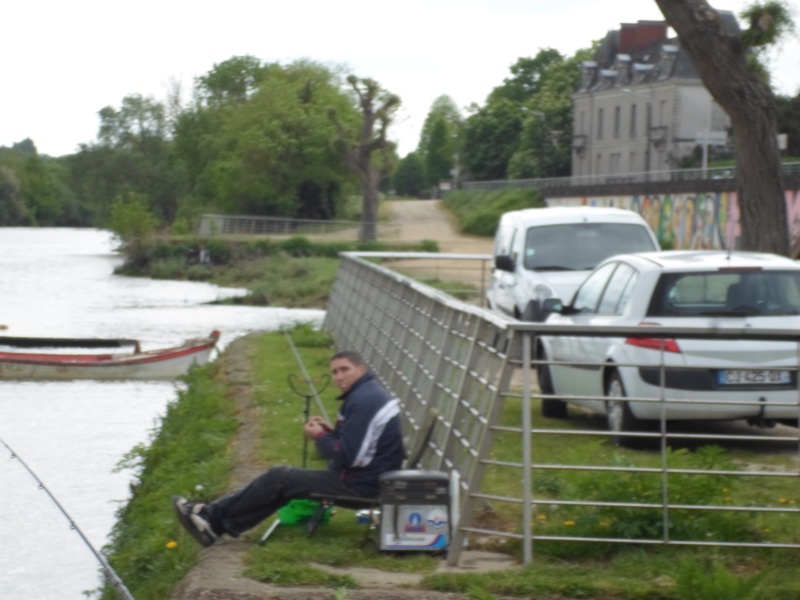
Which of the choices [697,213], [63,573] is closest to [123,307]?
[697,213]

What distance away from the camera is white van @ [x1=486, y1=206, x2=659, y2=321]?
1789cm

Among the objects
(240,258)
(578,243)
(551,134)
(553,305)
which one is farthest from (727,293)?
(551,134)

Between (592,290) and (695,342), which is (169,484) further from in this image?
(695,342)

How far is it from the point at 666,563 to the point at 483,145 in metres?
117

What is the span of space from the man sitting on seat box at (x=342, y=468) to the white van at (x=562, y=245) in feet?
30.4

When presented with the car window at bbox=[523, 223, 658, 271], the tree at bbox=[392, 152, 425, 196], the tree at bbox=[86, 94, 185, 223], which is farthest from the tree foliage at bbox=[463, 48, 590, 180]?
the car window at bbox=[523, 223, 658, 271]

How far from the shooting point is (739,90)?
57.1ft

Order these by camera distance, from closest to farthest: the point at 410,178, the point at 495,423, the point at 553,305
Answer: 1. the point at 495,423
2. the point at 553,305
3. the point at 410,178

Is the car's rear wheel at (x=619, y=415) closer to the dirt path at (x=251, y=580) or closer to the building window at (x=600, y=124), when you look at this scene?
the dirt path at (x=251, y=580)

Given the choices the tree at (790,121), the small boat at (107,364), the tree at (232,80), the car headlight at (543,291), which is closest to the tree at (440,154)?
the tree at (232,80)

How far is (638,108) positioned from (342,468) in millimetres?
84999

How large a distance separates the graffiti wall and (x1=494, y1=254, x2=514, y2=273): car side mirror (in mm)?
27393

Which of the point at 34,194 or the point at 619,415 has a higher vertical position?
the point at 619,415

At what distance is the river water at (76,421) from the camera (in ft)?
40.8
